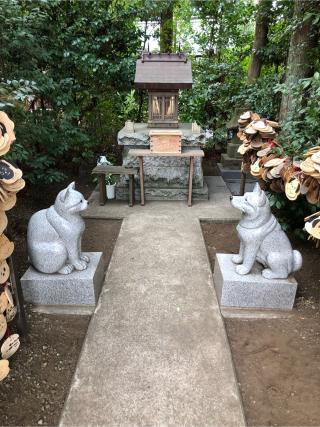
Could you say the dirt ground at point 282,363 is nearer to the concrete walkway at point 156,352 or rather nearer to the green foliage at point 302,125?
the concrete walkway at point 156,352

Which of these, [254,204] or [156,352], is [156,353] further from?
[254,204]

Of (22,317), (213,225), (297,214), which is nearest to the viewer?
(22,317)

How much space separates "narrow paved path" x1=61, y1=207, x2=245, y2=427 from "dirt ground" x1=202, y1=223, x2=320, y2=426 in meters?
0.13

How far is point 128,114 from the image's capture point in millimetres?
9180

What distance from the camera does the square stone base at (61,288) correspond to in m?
3.39

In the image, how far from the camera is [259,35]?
29.1 ft

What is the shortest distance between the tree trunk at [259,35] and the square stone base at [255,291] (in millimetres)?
6878

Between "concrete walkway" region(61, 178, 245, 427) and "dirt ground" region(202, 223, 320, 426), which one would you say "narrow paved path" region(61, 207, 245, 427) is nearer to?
"concrete walkway" region(61, 178, 245, 427)

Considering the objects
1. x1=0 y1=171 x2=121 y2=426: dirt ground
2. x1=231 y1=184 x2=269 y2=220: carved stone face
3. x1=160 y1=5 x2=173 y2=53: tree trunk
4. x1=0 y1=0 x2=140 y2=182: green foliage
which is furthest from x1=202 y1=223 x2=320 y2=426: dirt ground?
x1=160 y1=5 x2=173 y2=53: tree trunk

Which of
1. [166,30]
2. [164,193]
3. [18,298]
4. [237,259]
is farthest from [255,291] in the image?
→ [166,30]

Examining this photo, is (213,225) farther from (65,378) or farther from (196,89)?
(196,89)

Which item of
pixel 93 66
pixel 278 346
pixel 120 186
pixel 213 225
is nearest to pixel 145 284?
pixel 278 346

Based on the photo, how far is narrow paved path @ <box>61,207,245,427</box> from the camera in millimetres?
2402

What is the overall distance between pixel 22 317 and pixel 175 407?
1.51 meters
